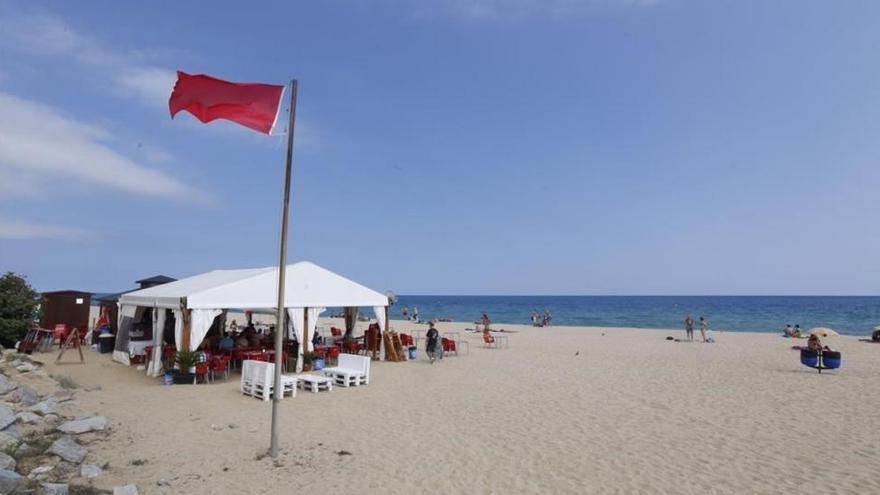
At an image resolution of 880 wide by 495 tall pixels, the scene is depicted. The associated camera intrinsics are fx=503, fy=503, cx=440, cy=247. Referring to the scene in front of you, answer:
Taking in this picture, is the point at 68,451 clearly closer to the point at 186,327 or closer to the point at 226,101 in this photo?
the point at 226,101

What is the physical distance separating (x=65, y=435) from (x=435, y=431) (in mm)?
5032

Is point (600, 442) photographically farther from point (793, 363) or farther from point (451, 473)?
point (793, 363)

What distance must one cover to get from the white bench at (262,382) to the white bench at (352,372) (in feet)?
4.56

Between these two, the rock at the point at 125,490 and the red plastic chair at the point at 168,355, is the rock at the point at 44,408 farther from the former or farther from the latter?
the rock at the point at 125,490

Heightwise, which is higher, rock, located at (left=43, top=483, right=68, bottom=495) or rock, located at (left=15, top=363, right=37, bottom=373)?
rock, located at (left=15, top=363, right=37, bottom=373)

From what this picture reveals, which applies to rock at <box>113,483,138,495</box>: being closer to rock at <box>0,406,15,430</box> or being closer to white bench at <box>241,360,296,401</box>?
rock at <box>0,406,15,430</box>

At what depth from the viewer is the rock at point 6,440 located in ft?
19.4

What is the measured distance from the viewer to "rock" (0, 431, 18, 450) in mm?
5910

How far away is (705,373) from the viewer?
1330 cm

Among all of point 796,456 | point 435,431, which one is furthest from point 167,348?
point 796,456

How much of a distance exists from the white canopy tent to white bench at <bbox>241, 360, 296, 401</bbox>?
2.24 m

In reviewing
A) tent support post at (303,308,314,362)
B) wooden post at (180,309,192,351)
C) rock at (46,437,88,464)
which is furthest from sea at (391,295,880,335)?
rock at (46,437,88,464)

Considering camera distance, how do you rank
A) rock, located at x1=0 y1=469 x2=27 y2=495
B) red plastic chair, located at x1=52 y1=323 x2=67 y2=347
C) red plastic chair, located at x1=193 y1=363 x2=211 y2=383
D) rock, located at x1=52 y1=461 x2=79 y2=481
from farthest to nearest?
1. red plastic chair, located at x1=52 y1=323 x2=67 y2=347
2. red plastic chair, located at x1=193 y1=363 x2=211 y2=383
3. rock, located at x1=52 y1=461 x2=79 y2=481
4. rock, located at x1=0 y1=469 x2=27 y2=495

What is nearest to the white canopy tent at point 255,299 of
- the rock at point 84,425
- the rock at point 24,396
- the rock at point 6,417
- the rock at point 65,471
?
the rock at point 24,396
